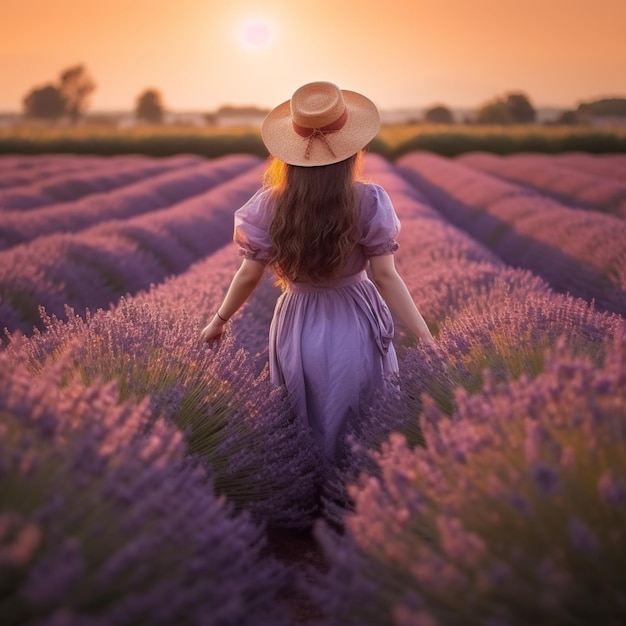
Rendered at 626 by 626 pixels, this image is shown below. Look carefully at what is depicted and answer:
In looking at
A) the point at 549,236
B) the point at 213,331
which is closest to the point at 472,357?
the point at 213,331

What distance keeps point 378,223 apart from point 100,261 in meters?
3.85

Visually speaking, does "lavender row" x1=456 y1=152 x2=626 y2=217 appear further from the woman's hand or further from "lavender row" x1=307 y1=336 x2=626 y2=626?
"lavender row" x1=307 y1=336 x2=626 y2=626

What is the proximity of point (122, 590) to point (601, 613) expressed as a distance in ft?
2.70

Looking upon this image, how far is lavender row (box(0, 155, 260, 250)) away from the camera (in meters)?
8.04

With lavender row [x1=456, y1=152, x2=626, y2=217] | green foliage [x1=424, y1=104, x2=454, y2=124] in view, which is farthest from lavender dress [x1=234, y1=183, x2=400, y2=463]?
green foliage [x1=424, y1=104, x2=454, y2=124]

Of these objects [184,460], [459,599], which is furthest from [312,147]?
[459,599]

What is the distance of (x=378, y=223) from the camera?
2986 millimetres

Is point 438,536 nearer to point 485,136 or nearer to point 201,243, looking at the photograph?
point 201,243

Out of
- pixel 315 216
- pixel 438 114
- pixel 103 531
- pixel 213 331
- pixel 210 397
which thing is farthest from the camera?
pixel 438 114

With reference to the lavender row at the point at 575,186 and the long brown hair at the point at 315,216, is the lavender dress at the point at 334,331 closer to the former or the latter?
the long brown hair at the point at 315,216

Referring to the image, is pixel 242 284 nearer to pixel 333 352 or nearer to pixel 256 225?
pixel 256 225

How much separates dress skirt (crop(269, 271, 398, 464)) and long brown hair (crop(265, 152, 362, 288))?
9.0 inches

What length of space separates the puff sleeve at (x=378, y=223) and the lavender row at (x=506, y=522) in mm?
1252

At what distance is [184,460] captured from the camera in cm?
238
